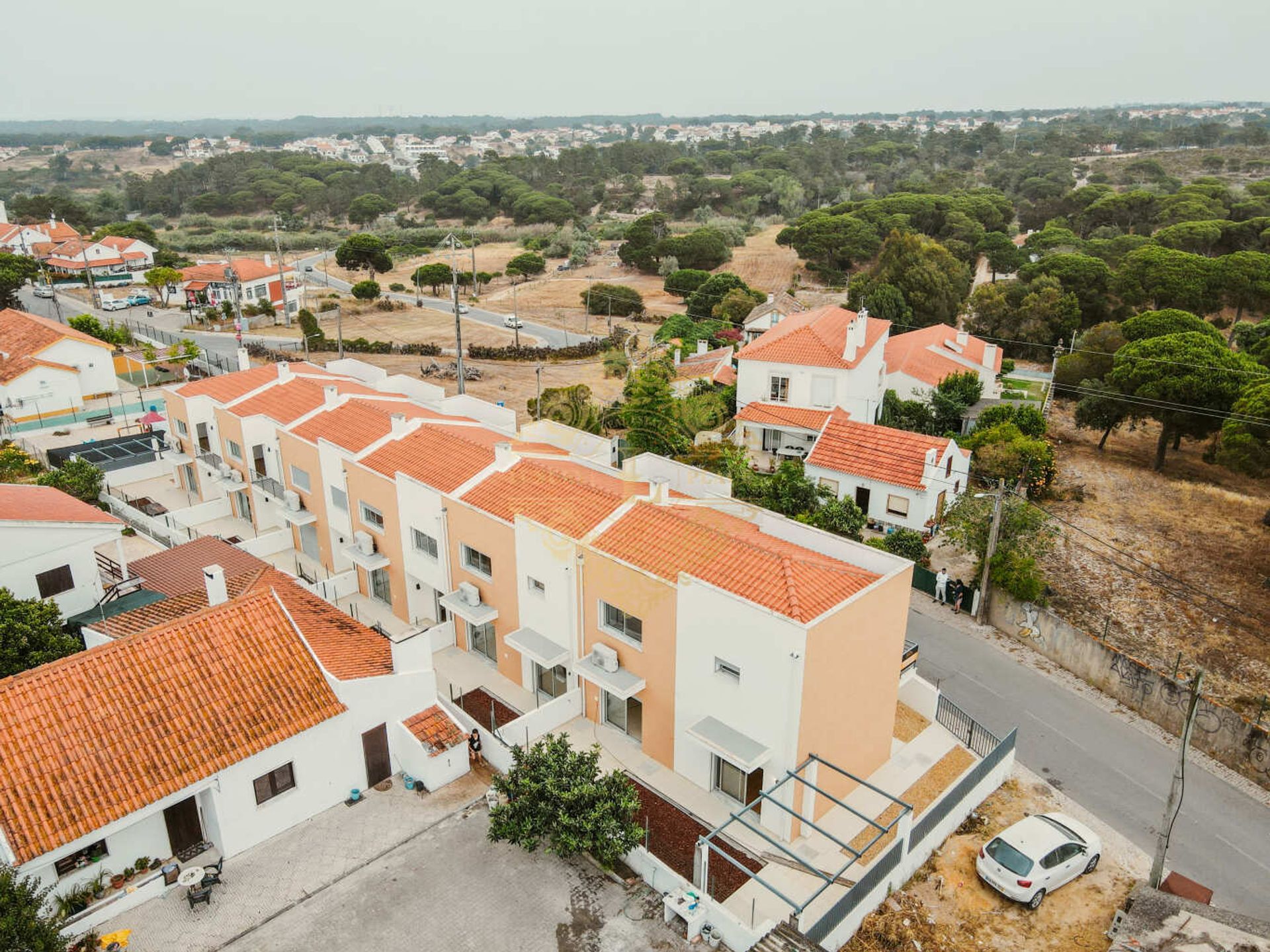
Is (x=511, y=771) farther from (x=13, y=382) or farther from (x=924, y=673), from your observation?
(x=13, y=382)

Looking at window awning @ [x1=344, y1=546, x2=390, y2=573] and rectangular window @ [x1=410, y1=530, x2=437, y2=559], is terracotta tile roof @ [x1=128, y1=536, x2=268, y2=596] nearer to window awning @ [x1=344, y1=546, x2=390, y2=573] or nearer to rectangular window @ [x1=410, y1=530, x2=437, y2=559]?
window awning @ [x1=344, y1=546, x2=390, y2=573]

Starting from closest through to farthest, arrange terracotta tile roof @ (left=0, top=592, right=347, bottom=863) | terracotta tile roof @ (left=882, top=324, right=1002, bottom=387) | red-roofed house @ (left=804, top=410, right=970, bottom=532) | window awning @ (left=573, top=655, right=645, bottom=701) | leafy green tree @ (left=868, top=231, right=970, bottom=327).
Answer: terracotta tile roof @ (left=0, top=592, right=347, bottom=863)
window awning @ (left=573, top=655, right=645, bottom=701)
red-roofed house @ (left=804, top=410, right=970, bottom=532)
terracotta tile roof @ (left=882, top=324, right=1002, bottom=387)
leafy green tree @ (left=868, top=231, right=970, bottom=327)

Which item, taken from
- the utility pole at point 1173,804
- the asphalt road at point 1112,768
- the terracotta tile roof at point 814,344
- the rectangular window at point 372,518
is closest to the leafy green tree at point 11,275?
the rectangular window at point 372,518

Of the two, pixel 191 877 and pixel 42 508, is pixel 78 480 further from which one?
pixel 191 877

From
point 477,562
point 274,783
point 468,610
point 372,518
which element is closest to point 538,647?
point 468,610

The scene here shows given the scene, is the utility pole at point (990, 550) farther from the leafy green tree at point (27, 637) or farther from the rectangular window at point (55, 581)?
the rectangular window at point (55, 581)

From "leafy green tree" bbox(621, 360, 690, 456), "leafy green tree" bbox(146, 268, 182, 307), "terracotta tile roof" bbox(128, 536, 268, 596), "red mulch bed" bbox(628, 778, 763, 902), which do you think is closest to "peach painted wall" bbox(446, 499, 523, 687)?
"terracotta tile roof" bbox(128, 536, 268, 596)
